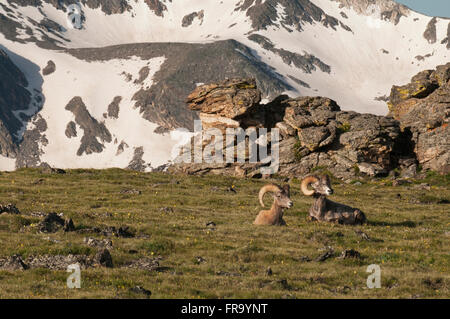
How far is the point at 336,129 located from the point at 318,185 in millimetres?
35166

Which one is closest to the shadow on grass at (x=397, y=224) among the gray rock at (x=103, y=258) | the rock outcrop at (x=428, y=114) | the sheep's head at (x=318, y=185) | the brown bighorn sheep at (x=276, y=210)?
the sheep's head at (x=318, y=185)

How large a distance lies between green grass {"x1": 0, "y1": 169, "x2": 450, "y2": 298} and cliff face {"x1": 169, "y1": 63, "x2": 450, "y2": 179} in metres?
16.1

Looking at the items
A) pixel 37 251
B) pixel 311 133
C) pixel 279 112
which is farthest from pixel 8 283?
pixel 279 112

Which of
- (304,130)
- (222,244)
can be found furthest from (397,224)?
(304,130)

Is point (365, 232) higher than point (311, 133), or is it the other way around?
point (311, 133)

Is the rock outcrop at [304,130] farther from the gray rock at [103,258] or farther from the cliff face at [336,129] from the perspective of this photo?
the gray rock at [103,258]

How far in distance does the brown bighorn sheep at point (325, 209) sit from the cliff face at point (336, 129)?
28.9 m

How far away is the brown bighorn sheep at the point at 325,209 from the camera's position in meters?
33.7

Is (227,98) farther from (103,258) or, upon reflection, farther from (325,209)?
(103,258)
